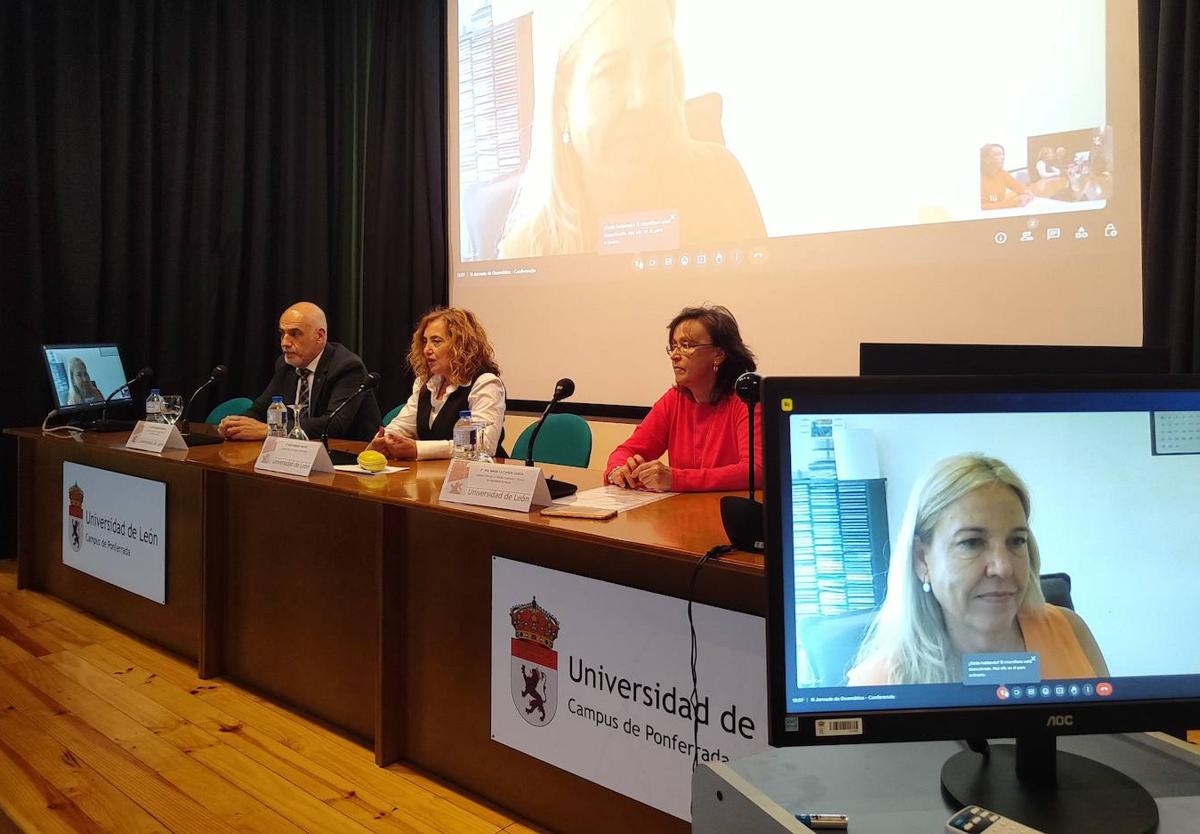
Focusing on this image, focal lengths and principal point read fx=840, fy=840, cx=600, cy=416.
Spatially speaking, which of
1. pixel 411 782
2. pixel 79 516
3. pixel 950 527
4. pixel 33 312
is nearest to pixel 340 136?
pixel 33 312

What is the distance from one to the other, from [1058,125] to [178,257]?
159 inches

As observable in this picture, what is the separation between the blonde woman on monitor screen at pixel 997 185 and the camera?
2668mm

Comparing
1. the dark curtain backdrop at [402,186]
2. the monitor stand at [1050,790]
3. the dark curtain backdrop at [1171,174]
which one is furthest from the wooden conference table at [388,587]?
→ the dark curtain backdrop at [402,186]

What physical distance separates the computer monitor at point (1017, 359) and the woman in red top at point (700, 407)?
33.3 inches

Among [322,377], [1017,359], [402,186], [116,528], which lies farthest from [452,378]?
[402,186]

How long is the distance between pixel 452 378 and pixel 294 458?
2.47ft

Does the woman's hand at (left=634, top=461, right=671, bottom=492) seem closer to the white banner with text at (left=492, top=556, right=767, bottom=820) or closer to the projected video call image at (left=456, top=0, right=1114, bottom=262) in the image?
the white banner with text at (left=492, top=556, right=767, bottom=820)

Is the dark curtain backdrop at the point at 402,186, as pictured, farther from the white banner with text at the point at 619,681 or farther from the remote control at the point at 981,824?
the remote control at the point at 981,824

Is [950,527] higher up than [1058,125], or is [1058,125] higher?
[1058,125]

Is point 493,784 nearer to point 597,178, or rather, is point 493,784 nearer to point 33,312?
point 597,178

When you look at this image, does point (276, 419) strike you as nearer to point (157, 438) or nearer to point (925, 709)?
point (157, 438)

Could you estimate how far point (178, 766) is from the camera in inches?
80.0

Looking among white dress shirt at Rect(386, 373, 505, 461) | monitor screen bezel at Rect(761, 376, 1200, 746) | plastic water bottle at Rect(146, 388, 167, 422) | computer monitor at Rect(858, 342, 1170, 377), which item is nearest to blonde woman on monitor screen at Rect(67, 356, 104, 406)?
plastic water bottle at Rect(146, 388, 167, 422)

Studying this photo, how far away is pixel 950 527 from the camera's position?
0.74m
